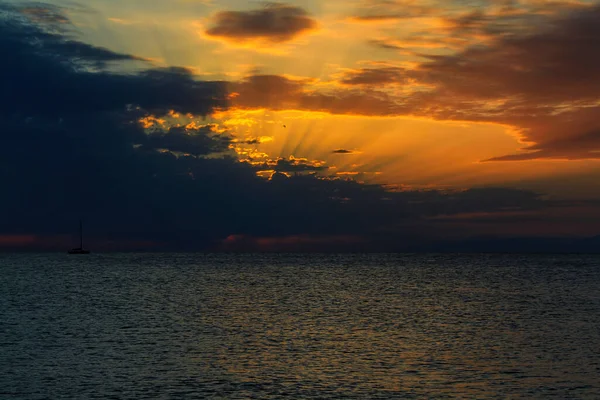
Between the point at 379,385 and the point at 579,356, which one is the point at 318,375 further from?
the point at 579,356

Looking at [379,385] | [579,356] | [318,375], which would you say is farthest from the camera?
[579,356]

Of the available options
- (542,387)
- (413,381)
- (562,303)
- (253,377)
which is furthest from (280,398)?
(562,303)

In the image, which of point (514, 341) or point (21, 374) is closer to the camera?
point (21, 374)

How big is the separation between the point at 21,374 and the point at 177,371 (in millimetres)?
10635

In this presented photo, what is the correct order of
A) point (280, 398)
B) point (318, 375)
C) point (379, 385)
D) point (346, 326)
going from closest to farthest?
1. point (280, 398)
2. point (379, 385)
3. point (318, 375)
4. point (346, 326)

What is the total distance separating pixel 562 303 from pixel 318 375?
224 feet

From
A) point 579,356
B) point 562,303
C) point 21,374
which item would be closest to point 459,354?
point 579,356

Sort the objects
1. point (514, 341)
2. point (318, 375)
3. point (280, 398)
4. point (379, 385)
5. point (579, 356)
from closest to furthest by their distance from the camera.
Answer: point (280, 398)
point (379, 385)
point (318, 375)
point (579, 356)
point (514, 341)

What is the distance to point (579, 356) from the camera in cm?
5391

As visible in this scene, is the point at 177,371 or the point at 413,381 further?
the point at 177,371

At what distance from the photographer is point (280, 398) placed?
40.1 metres

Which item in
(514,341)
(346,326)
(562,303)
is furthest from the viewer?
(562,303)

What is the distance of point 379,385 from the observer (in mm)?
43438

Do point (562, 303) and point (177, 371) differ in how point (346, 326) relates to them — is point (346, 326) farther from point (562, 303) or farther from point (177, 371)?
point (562, 303)
